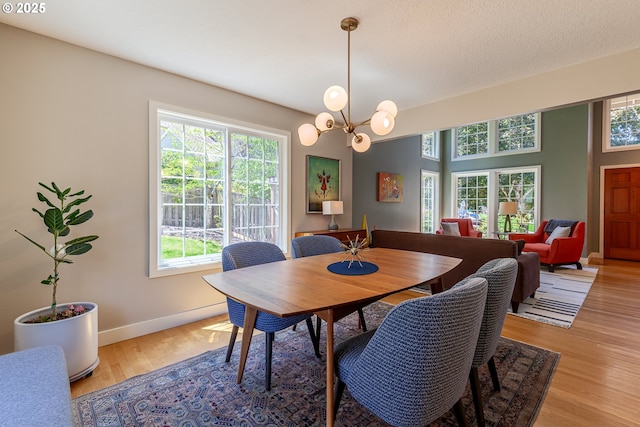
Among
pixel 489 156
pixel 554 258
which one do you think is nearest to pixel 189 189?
pixel 554 258

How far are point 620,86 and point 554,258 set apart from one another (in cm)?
342

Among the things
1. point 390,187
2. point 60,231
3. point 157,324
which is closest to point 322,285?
point 60,231

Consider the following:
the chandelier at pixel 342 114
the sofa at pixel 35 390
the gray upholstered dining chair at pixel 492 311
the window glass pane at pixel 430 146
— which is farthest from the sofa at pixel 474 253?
the window glass pane at pixel 430 146

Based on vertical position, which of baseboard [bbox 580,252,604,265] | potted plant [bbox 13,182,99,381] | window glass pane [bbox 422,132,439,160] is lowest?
baseboard [bbox 580,252,604,265]

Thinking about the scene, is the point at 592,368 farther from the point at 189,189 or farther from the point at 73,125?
the point at 73,125

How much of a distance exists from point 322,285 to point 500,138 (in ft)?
23.5

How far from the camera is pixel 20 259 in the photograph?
6.79ft

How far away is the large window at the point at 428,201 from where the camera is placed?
23.9ft

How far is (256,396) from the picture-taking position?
5.68 ft

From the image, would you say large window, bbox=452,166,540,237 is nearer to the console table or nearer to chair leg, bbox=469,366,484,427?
the console table

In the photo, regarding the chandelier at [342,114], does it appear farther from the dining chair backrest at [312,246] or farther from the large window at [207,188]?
the large window at [207,188]

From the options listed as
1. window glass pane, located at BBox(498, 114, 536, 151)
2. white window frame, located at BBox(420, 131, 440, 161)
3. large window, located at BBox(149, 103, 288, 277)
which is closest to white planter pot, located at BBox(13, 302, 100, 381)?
large window, located at BBox(149, 103, 288, 277)

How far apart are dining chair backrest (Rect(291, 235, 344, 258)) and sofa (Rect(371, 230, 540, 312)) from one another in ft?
3.62

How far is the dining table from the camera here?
1259 mm
